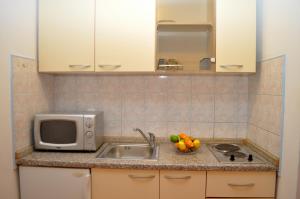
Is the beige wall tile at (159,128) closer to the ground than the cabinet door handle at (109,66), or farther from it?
closer to the ground

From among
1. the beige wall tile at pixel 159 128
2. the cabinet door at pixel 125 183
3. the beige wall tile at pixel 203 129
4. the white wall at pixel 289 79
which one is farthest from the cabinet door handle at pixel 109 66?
the white wall at pixel 289 79

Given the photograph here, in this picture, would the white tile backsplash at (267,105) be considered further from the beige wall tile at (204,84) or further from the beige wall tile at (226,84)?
the beige wall tile at (204,84)

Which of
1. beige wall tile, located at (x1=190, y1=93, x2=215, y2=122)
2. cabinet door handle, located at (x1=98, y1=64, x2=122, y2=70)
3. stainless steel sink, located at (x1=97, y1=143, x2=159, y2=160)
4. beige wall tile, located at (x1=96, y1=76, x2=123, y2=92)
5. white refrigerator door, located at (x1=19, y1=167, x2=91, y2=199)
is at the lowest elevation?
white refrigerator door, located at (x1=19, y1=167, x2=91, y2=199)

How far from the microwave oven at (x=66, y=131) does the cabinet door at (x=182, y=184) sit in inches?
23.3

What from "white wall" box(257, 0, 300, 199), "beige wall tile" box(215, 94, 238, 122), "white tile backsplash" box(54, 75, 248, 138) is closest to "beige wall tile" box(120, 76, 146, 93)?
"white tile backsplash" box(54, 75, 248, 138)

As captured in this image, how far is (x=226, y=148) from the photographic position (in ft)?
5.72

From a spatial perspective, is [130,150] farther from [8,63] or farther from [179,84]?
[8,63]

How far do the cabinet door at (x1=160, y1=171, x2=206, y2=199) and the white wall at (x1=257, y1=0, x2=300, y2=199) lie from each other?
0.49 m

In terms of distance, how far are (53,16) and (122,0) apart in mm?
539

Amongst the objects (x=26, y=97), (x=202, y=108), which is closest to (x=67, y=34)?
(x=26, y=97)

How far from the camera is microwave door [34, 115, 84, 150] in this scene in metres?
1.60

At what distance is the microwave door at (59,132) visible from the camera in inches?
63.0

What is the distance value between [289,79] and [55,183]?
5.35 feet

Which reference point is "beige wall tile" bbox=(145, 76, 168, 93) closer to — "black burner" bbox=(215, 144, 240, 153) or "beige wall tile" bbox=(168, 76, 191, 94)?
"beige wall tile" bbox=(168, 76, 191, 94)
